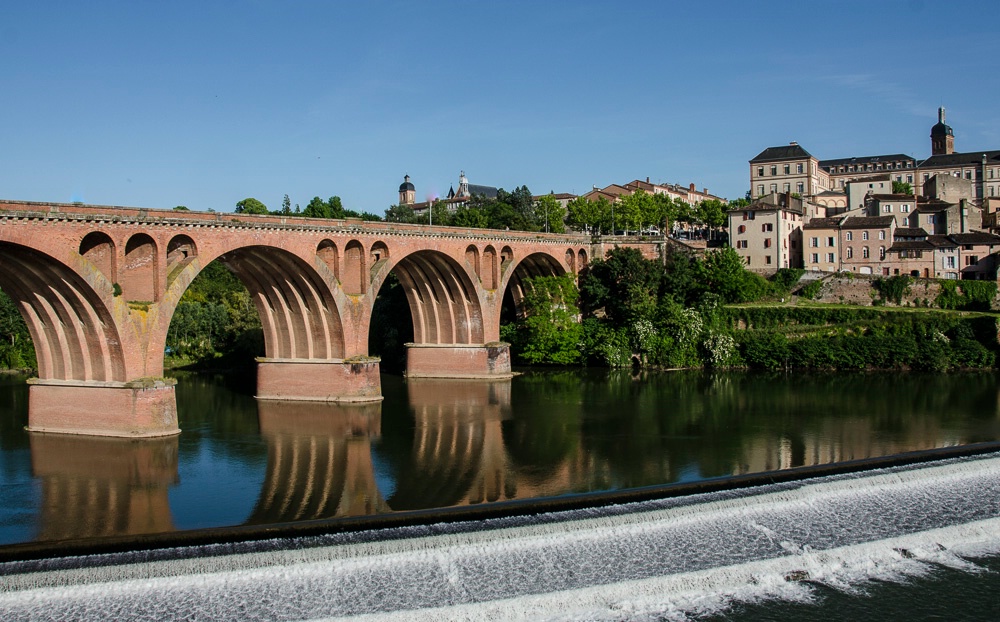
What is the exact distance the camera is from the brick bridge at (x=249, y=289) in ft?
120

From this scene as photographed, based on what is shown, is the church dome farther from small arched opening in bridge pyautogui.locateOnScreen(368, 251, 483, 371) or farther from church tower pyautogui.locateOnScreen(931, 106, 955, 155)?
small arched opening in bridge pyautogui.locateOnScreen(368, 251, 483, 371)

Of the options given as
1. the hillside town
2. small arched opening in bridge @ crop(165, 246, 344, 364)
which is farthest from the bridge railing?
the hillside town

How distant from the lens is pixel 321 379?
1954 inches

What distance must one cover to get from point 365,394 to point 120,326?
15285 mm

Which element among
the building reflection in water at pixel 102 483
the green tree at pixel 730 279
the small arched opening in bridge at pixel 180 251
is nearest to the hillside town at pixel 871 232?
the green tree at pixel 730 279

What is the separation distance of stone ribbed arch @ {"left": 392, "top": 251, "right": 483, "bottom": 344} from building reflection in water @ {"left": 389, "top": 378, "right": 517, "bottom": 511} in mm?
Answer: 5095

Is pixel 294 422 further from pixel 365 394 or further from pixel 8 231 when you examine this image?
pixel 8 231

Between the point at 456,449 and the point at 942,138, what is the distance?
113534mm

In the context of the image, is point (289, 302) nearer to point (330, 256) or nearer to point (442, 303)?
point (330, 256)

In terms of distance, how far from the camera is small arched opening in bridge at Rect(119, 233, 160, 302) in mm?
38344

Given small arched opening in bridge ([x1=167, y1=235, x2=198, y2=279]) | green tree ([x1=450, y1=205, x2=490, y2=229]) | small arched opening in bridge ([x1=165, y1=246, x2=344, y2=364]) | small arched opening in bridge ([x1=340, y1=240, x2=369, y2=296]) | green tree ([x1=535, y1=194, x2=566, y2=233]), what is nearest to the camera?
small arched opening in bridge ([x1=167, y1=235, x2=198, y2=279])

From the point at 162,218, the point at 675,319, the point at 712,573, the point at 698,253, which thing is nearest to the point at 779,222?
the point at 698,253

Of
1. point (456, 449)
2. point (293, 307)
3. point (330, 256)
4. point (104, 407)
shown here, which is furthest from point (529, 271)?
point (104, 407)

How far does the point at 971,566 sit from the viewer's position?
77.0 ft
